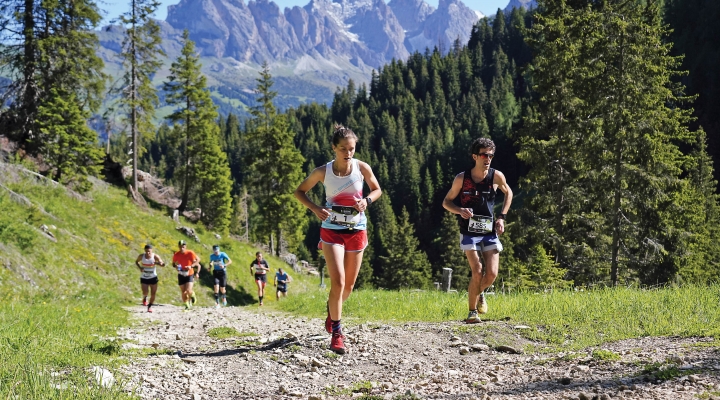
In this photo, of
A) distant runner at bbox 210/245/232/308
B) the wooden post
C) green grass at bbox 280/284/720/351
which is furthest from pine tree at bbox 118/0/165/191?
green grass at bbox 280/284/720/351

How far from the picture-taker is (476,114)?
15012 centimetres

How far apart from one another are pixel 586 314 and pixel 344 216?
159 inches

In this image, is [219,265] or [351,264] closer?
[351,264]

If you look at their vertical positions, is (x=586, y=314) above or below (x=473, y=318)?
above

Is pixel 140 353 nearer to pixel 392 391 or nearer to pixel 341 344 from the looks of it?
pixel 341 344

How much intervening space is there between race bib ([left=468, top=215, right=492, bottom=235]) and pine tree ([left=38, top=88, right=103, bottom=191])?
2597 centimetres

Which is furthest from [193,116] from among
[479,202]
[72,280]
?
[479,202]

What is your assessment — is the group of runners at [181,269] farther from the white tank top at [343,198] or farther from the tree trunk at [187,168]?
the tree trunk at [187,168]

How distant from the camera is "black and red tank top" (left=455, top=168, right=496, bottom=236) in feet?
25.0

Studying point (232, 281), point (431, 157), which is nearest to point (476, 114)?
point (431, 157)

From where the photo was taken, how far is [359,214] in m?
6.31

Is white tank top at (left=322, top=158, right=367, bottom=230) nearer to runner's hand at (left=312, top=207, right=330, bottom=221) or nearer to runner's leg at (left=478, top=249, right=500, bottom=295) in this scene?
runner's hand at (left=312, top=207, right=330, bottom=221)

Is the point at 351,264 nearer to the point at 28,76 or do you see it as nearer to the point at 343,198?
the point at 343,198

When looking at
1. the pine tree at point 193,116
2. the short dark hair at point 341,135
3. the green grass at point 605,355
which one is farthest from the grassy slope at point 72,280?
the pine tree at point 193,116
